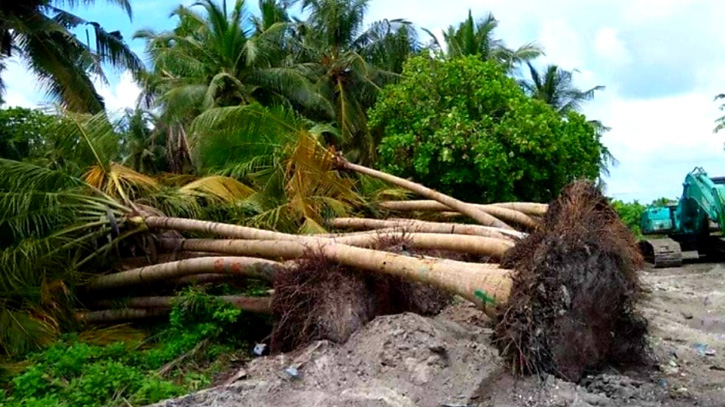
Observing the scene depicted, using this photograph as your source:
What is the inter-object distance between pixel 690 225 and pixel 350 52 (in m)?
10.8

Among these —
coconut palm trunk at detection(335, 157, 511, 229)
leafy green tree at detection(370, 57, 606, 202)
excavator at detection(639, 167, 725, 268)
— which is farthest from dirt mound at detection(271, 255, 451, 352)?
excavator at detection(639, 167, 725, 268)

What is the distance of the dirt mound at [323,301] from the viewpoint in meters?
6.38

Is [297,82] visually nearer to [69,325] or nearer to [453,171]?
[453,171]

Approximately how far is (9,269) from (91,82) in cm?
1226

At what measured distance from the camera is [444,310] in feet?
24.9

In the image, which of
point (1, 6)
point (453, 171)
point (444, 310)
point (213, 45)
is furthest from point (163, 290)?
point (213, 45)

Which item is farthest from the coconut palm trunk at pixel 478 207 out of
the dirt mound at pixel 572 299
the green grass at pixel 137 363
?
the green grass at pixel 137 363

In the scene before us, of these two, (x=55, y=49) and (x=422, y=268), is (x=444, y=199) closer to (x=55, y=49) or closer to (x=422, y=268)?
(x=422, y=268)

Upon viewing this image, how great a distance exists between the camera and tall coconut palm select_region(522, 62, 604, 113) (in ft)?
90.8

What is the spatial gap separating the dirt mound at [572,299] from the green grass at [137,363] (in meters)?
2.66

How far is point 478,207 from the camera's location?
962 cm

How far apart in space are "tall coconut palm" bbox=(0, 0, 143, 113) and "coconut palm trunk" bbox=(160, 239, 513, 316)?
39.2 ft

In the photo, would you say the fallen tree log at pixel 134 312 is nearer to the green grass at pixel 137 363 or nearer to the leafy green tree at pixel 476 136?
the green grass at pixel 137 363

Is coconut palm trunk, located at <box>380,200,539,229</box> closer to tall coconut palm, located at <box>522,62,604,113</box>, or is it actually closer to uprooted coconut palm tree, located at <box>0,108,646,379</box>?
uprooted coconut palm tree, located at <box>0,108,646,379</box>
